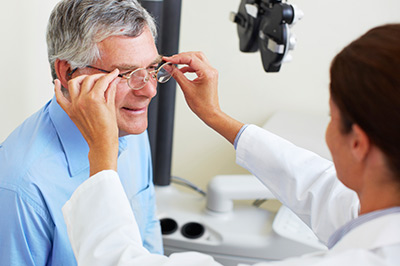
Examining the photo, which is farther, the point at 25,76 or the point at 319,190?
the point at 25,76

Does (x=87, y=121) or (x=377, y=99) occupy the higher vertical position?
(x=377, y=99)

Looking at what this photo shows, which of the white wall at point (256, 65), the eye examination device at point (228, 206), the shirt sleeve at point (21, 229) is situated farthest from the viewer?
the white wall at point (256, 65)

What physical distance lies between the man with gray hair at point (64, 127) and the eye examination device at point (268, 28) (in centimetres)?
33

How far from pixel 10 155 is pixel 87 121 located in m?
0.27

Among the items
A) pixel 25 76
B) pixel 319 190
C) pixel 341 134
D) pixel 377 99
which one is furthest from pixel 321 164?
pixel 25 76

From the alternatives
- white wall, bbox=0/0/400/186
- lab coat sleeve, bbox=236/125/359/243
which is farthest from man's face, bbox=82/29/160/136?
white wall, bbox=0/0/400/186

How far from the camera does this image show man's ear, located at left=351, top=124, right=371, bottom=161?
0.65 m

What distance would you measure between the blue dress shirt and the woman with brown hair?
16 centimetres

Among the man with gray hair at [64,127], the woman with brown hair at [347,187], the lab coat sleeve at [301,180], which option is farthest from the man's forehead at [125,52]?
the lab coat sleeve at [301,180]

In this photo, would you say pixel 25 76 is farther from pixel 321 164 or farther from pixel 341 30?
pixel 341 30

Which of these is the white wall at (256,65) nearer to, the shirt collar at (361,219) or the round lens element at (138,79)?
the round lens element at (138,79)

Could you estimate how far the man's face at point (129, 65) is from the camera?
1054mm

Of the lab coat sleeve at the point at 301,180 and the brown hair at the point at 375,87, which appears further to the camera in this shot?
the lab coat sleeve at the point at 301,180

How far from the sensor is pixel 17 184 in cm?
94
